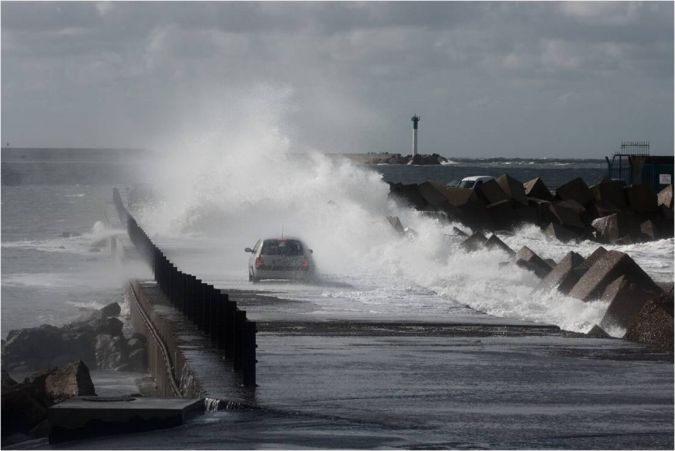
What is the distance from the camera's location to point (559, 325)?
22031 millimetres

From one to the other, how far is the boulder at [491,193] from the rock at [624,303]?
33.9 metres

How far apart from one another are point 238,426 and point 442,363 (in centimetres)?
473

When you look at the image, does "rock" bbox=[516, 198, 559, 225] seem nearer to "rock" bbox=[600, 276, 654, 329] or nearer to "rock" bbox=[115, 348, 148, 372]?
"rock" bbox=[600, 276, 654, 329]

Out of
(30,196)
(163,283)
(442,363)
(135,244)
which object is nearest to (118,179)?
(30,196)

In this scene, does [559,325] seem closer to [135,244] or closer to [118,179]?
[135,244]

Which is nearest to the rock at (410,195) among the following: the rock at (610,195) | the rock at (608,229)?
the rock at (610,195)

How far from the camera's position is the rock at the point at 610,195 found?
185ft

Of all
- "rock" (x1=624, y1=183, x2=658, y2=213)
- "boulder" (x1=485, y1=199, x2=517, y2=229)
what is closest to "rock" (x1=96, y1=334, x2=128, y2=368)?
"boulder" (x1=485, y1=199, x2=517, y2=229)

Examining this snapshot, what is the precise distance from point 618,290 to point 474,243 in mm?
14296

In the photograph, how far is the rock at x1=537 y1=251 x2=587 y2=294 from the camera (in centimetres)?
2523

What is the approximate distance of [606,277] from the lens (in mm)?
23250

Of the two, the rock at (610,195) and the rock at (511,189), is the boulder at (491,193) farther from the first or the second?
the rock at (610,195)

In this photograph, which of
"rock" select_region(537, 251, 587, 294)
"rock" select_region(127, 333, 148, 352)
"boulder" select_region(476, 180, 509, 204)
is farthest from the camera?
"boulder" select_region(476, 180, 509, 204)

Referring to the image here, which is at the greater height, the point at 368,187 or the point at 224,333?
the point at 368,187
